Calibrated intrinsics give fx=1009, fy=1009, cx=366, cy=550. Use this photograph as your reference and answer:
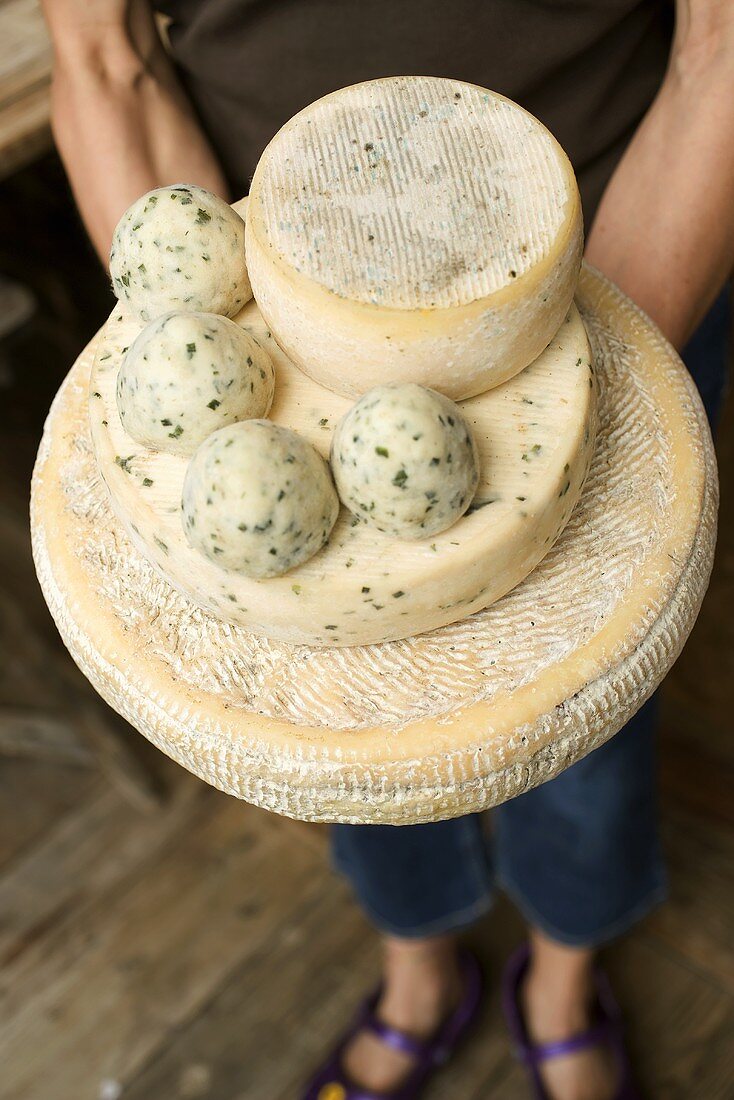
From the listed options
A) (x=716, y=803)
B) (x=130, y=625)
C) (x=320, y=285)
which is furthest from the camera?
(x=716, y=803)

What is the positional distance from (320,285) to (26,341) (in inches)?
46.7

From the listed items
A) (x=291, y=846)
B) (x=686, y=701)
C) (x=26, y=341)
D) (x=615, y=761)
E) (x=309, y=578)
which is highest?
(x=309, y=578)

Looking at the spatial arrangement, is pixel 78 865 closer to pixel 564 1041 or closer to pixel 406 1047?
pixel 406 1047

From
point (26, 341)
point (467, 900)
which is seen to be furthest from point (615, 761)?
point (26, 341)

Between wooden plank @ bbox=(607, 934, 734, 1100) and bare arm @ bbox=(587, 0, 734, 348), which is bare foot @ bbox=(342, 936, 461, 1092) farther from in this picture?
bare arm @ bbox=(587, 0, 734, 348)

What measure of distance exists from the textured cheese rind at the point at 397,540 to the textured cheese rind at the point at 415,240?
23mm

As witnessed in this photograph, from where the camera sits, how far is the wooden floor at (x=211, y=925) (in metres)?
1.39

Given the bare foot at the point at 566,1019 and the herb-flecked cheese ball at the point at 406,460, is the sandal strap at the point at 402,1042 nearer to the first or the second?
the bare foot at the point at 566,1019

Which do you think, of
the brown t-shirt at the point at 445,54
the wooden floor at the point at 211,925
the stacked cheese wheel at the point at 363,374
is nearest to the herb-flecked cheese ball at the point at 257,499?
the stacked cheese wheel at the point at 363,374

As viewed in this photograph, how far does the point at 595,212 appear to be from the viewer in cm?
90

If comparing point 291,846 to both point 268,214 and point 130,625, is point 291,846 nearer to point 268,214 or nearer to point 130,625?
point 130,625

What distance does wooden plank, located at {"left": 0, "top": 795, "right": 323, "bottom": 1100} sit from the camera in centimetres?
143

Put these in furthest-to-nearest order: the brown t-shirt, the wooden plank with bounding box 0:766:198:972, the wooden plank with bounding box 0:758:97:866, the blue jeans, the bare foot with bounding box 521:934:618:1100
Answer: the wooden plank with bounding box 0:758:97:866
the wooden plank with bounding box 0:766:198:972
the bare foot with bounding box 521:934:618:1100
the blue jeans
the brown t-shirt

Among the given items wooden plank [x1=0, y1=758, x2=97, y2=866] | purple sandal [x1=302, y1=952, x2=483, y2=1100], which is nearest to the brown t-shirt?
purple sandal [x1=302, y1=952, x2=483, y2=1100]
